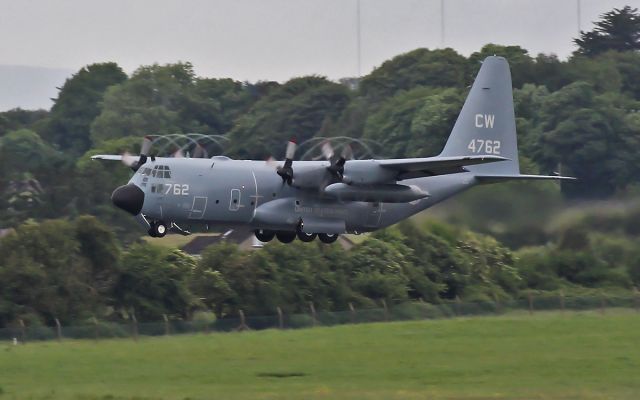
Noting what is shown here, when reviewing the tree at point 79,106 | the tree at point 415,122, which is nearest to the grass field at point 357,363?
the tree at point 415,122

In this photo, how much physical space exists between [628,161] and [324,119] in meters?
31.5

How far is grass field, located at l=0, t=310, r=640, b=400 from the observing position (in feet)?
109

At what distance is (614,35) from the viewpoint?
11631cm

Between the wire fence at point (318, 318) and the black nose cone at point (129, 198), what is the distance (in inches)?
362

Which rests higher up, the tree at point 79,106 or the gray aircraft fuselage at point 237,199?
the tree at point 79,106

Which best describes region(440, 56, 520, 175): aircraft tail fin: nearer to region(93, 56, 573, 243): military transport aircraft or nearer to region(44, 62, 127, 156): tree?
region(93, 56, 573, 243): military transport aircraft

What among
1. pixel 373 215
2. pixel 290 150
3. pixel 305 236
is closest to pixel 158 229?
pixel 305 236

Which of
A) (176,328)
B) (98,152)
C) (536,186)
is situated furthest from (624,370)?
(98,152)

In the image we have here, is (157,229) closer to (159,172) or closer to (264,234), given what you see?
(159,172)

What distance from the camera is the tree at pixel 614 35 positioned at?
114 metres

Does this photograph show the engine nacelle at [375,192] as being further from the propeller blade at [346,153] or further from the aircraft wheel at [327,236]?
the aircraft wheel at [327,236]

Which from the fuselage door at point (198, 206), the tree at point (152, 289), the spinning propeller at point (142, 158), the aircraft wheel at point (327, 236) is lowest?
the tree at point (152, 289)

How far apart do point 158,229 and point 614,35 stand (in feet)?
270

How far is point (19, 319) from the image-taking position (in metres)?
51.0
